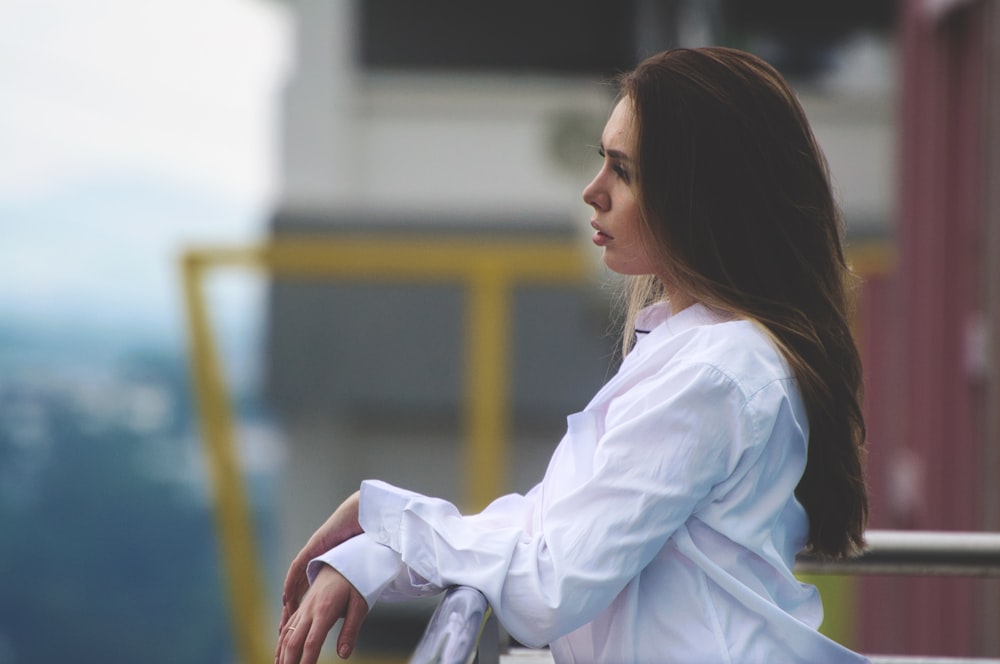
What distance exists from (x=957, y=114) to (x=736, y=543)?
2.99 meters

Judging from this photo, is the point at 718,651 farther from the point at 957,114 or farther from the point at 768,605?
the point at 957,114

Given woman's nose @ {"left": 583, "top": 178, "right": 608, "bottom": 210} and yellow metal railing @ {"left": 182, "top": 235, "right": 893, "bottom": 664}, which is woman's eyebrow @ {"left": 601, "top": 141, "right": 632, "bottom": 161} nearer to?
woman's nose @ {"left": 583, "top": 178, "right": 608, "bottom": 210}

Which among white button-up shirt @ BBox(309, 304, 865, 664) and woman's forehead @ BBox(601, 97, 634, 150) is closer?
white button-up shirt @ BBox(309, 304, 865, 664)

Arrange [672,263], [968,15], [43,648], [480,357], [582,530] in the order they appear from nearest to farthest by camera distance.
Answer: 1. [582,530]
2. [672,263]
3. [968,15]
4. [480,357]
5. [43,648]

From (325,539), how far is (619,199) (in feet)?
1.08

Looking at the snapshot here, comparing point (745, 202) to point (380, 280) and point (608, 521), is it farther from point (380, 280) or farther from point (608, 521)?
point (380, 280)

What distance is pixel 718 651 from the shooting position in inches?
36.5

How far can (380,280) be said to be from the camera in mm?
8094

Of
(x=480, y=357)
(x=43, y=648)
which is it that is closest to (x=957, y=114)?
(x=480, y=357)

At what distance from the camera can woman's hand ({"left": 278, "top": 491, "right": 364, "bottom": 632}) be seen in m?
0.98

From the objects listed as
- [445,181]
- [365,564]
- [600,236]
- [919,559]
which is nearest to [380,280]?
[445,181]

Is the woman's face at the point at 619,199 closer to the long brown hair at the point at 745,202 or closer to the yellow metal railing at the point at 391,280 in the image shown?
the long brown hair at the point at 745,202

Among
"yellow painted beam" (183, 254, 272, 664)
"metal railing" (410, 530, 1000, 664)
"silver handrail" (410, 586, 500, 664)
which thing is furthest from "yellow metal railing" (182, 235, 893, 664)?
"silver handrail" (410, 586, 500, 664)

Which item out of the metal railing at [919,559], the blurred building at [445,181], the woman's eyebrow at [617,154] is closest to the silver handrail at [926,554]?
the metal railing at [919,559]
